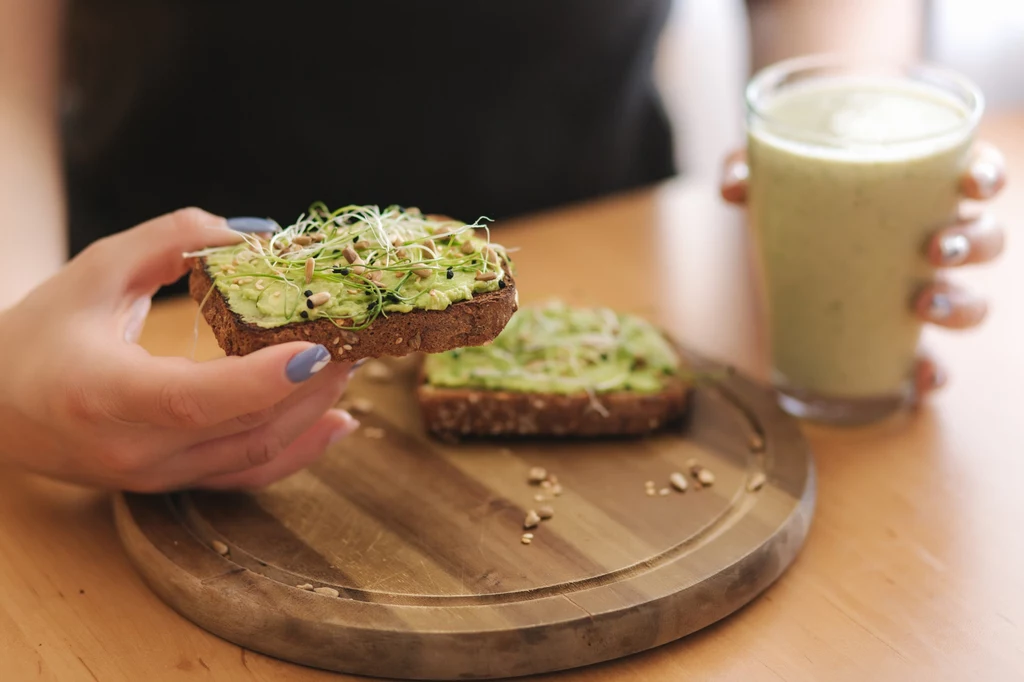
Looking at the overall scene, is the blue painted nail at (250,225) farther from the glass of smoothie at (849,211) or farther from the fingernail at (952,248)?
the fingernail at (952,248)

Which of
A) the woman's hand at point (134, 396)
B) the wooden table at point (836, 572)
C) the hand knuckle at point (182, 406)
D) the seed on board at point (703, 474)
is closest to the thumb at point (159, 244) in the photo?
the woman's hand at point (134, 396)

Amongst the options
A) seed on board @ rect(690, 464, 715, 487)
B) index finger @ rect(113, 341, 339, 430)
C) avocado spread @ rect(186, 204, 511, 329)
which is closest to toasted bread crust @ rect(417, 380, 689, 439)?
seed on board @ rect(690, 464, 715, 487)

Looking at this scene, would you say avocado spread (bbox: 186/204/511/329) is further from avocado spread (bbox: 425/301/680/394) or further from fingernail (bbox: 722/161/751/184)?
fingernail (bbox: 722/161/751/184)

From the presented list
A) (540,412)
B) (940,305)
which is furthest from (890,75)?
(540,412)

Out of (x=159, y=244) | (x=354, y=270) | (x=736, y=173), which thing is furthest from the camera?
(x=736, y=173)

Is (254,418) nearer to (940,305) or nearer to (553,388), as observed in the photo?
(553,388)

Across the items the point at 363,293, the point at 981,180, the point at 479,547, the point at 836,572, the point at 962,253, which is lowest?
the point at 836,572

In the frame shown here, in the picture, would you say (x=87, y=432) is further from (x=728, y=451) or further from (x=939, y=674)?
(x=939, y=674)

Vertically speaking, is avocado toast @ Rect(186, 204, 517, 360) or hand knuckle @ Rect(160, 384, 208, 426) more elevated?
avocado toast @ Rect(186, 204, 517, 360)
